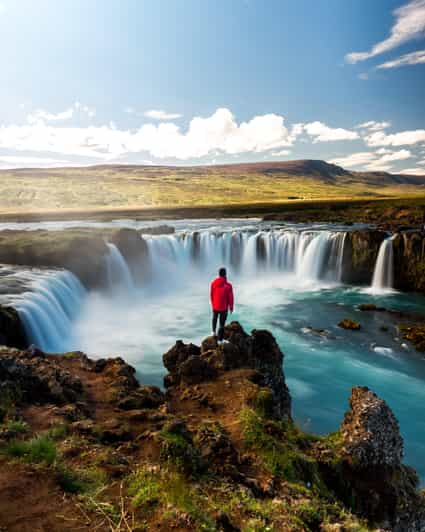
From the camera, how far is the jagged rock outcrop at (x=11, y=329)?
1617 centimetres

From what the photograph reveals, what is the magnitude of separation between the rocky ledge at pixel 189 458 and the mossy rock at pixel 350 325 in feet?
45.1

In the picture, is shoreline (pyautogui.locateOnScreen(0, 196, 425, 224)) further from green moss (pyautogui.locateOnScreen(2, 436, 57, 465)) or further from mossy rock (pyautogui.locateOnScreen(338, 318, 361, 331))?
green moss (pyautogui.locateOnScreen(2, 436, 57, 465))

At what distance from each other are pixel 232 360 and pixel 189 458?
5853 millimetres

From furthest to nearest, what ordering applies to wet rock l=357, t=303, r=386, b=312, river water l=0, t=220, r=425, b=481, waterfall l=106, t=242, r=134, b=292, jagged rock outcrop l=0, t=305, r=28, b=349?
1. waterfall l=106, t=242, r=134, b=292
2. wet rock l=357, t=303, r=386, b=312
3. river water l=0, t=220, r=425, b=481
4. jagged rock outcrop l=0, t=305, r=28, b=349

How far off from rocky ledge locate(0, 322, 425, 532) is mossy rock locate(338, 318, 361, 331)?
13759 millimetres

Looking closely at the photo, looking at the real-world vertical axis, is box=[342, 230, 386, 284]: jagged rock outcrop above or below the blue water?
above

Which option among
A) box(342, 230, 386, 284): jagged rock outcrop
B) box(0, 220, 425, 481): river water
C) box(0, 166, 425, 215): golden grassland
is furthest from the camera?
box(0, 166, 425, 215): golden grassland

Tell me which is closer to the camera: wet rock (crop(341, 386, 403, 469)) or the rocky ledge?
the rocky ledge

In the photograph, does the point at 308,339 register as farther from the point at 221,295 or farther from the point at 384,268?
the point at 384,268

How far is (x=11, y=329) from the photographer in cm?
1656

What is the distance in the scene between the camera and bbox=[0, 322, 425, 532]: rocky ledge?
4.84 m

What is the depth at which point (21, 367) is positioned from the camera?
9.72m

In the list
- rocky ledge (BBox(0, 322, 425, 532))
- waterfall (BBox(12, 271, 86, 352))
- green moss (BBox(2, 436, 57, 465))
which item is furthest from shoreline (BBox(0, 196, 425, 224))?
green moss (BBox(2, 436, 57, 465))

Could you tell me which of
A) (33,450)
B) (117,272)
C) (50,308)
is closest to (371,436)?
(33,450)
